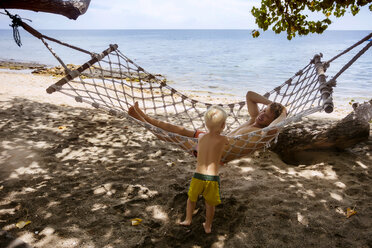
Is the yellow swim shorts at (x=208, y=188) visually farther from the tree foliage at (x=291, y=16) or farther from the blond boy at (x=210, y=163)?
the tree foliage at (x=291, y=16)

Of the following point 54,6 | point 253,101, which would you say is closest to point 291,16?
point 253,101

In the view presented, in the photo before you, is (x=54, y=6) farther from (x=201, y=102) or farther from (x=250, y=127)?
(x=250, y=127)

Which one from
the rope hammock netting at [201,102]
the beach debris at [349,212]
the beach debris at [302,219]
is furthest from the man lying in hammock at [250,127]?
the beach debris at [349,212]

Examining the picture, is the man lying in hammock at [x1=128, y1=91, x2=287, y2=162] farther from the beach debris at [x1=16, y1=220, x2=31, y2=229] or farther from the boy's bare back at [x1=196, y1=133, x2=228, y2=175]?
the beach debris at [x1=16, y1=220, x2=31, y2=229]

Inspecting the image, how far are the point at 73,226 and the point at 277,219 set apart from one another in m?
1.41

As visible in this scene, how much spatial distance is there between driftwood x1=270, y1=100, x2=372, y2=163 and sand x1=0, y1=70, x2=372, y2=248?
0.36ft

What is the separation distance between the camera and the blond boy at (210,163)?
1701mm

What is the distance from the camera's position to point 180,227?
6.07 feet

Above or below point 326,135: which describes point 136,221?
below

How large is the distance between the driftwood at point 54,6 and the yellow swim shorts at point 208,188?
6.29ft

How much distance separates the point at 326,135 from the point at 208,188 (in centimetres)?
169

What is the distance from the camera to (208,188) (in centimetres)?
172

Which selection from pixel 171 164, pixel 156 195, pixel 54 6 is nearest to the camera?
pixel 156 195

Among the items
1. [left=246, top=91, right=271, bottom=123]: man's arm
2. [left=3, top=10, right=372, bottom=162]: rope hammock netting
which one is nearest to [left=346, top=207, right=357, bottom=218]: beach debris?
[left=3, top=10, right=372, bottom=162]: rope hammock netting
